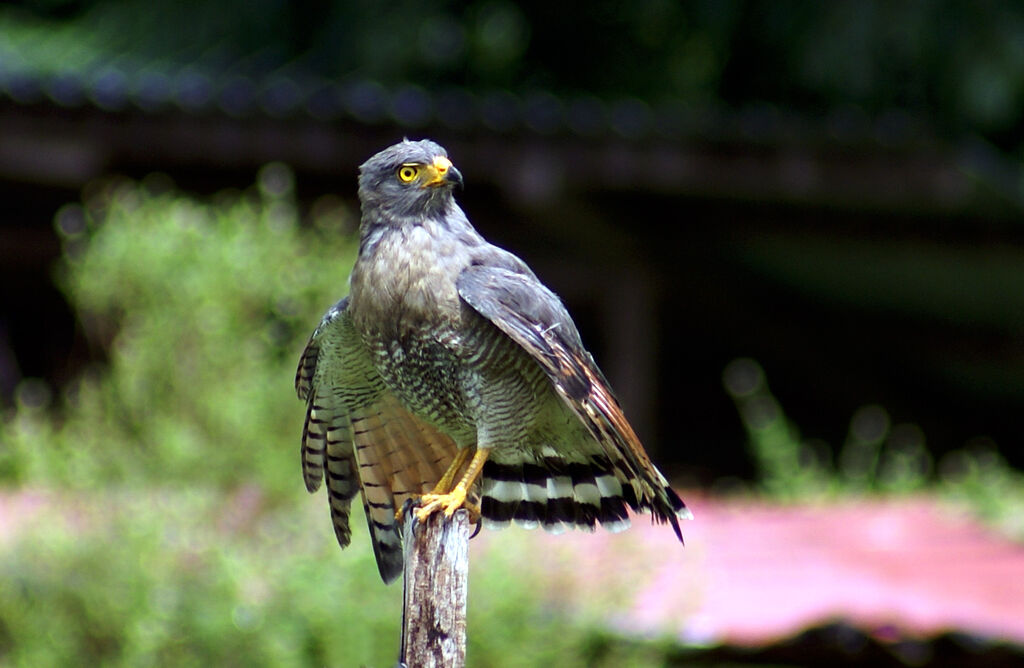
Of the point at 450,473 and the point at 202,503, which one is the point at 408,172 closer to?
the point at 450,473

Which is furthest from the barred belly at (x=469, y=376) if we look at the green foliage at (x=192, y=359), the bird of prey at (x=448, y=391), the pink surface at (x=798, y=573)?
the green foliage at (x=192, y=359)

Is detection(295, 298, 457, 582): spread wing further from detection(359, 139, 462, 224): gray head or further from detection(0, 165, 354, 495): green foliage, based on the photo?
detection(0, 165, 354, 495): green foliage

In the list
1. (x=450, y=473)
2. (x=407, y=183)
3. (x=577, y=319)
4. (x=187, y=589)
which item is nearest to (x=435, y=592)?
(x=450, y=473)

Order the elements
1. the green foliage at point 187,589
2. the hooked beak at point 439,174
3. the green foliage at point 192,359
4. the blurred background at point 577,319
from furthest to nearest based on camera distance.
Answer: the green foliage at point 192,359
the blurred background at point 577,319
the green foliage at point 187,589
the hooked beak at point 439,174

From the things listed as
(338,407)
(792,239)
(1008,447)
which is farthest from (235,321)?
(1008,447)

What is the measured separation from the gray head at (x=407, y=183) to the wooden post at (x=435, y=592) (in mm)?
613

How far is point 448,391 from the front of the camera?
277 cm

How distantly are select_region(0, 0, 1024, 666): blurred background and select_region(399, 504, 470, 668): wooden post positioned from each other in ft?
5.46

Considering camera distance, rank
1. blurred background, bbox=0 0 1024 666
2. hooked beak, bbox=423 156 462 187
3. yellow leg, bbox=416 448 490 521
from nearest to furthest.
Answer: yellow leg, bbox=416 448 490 521, hooked beak, bbox=423 156 462 187, blurred background, bbox=0 0 1024 666

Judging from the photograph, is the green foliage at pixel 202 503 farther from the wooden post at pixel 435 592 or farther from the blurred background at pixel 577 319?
the wooden post at pixel 435 592

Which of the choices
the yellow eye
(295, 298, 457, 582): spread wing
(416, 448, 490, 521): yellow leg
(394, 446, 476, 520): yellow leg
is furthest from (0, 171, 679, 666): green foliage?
the yellow eye

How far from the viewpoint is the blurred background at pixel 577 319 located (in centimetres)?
448

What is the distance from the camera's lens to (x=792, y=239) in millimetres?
7445

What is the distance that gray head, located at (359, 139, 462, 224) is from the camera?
2814 mm
